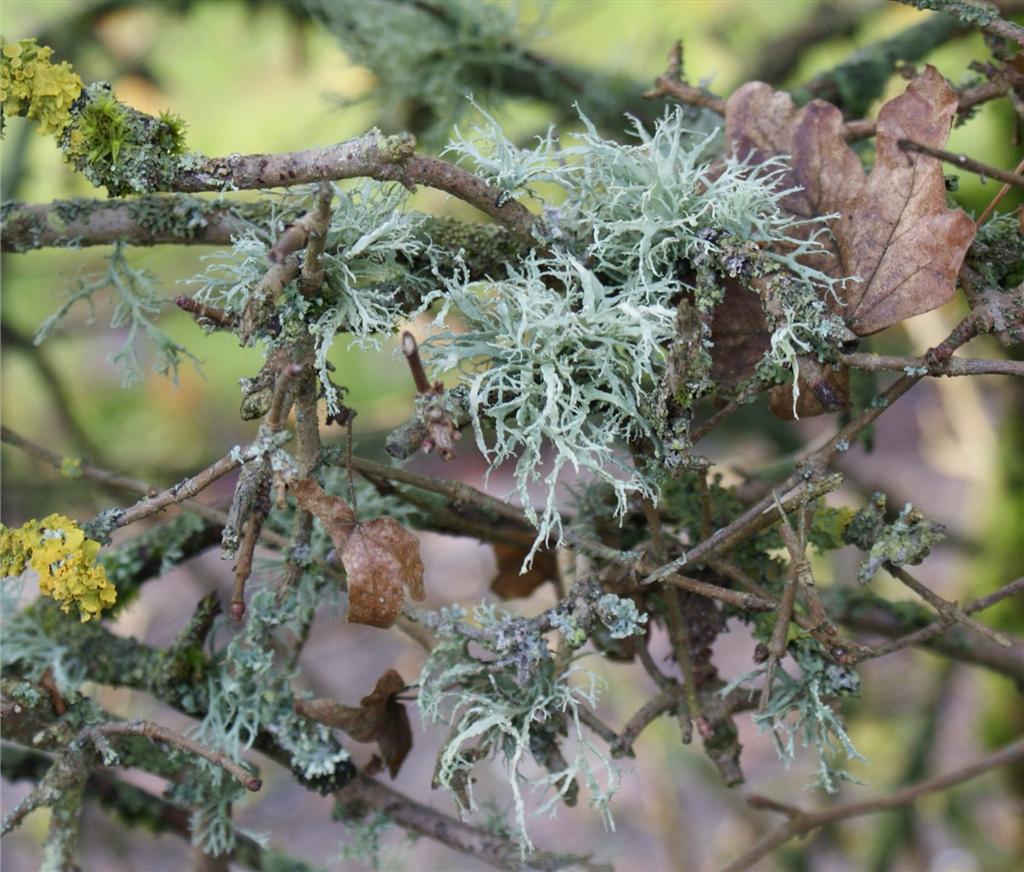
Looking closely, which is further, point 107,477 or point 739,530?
point 107,477

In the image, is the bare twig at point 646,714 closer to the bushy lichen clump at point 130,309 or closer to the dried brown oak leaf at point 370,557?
the dried brown oak leaf at point 370,557

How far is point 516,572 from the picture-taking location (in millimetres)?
715

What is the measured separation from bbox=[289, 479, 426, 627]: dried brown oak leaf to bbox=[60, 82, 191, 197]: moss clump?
16cm

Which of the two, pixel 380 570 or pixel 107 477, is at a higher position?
pixel 107 477

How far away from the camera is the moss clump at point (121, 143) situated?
0.48 meters

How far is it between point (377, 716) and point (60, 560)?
0.66ft

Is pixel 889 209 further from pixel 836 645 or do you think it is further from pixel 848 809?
pixel 848 809

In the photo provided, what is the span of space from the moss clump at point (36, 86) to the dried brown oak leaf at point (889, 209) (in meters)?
0.34

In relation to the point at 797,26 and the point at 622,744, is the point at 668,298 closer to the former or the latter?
the point at 622,744

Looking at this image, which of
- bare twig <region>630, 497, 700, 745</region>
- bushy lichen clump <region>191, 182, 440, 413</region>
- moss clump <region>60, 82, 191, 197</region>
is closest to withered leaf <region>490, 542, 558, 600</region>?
bare twig <region>630, 497, 700, 745</region>

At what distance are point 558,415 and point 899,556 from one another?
0.18 meters

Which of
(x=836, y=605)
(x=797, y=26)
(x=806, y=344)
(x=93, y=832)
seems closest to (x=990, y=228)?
(x=806, y=344)

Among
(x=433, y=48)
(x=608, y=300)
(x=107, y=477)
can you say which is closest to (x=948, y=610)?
(x=608, y=300)

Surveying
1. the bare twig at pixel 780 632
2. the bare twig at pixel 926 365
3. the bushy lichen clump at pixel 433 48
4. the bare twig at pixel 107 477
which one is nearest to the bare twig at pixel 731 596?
the bare twig at pixel 780 632
